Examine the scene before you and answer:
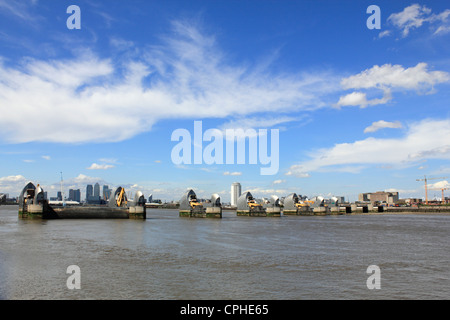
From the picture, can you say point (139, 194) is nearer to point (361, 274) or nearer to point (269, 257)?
point (269, 257)

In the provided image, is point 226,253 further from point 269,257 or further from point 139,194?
point 139,194

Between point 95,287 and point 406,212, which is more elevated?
point 95,287

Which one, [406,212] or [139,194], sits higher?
[139,194]

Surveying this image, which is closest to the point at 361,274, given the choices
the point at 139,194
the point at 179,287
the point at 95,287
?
the point at 179,287

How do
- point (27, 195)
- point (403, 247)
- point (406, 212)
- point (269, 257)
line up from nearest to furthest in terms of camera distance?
point (269, 257), point (403, 247), point (27, 195), point (406, 212)

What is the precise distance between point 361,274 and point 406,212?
195327 millimetres

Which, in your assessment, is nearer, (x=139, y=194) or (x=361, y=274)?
(x=361, y=274)
